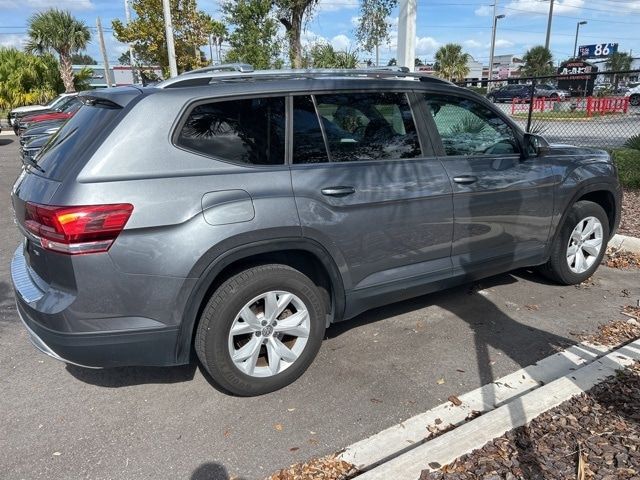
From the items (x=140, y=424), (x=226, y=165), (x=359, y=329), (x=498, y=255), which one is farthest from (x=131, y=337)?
(x=498, y=255)

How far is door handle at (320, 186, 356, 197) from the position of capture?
3127 millimetres

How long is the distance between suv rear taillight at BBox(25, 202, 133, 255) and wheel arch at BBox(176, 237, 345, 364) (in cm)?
51

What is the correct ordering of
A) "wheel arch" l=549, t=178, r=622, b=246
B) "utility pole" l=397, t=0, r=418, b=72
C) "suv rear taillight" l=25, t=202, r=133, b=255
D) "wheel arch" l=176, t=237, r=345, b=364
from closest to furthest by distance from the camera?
"suv rear taillight" l=25, t=202, r=133, b=255 < "wheel arch" l=176, t=237, r=345, b=364 < "wheel arch" l=549, t=178, r=622, b=246 < "utility pole" l=397, t=0, r=418, b=72

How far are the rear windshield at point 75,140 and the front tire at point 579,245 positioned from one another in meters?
3.78

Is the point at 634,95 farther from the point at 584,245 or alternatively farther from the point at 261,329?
the point at 261,329

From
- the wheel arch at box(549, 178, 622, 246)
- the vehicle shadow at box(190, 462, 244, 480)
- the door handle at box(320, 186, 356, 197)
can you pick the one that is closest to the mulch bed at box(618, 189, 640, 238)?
the wheel arch at box(549, 178, 622, 246)

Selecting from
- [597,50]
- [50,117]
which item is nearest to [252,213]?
[50,117]

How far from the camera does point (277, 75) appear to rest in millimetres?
3314

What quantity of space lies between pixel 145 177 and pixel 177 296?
25.6 inches

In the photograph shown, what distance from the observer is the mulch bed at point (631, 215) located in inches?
242

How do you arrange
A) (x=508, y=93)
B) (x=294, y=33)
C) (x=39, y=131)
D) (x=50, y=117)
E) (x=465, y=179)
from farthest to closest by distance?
1. (x=508, y=93)
2. (x=294, y=33)
3. (x=50, y=117)
4. (x=39, y=131)
5. (x=465, y=179)

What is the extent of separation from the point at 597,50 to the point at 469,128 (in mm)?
86776

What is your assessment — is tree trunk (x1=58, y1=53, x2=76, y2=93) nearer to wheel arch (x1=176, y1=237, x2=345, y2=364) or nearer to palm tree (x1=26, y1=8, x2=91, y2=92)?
palm tree (x1=26, y1=8, x2=91, y2=92)

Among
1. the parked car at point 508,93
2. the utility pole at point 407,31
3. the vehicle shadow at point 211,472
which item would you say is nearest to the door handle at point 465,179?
the vehicle shadow at point 211,472
